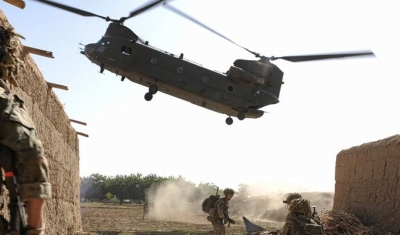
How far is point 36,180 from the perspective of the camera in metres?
1.96

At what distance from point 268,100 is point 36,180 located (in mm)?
14002

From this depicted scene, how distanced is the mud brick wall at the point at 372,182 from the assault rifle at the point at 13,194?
6.35 meters

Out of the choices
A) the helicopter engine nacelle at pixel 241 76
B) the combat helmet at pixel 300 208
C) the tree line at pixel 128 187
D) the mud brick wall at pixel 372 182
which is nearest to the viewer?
the combat helmet at pixel 300 208

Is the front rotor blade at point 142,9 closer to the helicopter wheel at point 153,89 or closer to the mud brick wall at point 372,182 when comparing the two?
the helicopter wheel at point 153,89

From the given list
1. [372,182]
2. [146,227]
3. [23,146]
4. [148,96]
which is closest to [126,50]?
[148,96]

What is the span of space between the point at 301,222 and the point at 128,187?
6089 centimetres

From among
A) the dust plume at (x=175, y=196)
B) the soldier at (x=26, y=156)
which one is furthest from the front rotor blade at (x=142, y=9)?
the dust plume at (x=175, y=196)

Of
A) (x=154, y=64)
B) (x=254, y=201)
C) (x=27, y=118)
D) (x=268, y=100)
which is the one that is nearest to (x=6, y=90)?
(x=27, y=118)

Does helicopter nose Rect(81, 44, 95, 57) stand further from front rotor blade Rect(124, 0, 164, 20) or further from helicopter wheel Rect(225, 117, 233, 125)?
helicopter wheel Rect(225, 117, 233, 125)

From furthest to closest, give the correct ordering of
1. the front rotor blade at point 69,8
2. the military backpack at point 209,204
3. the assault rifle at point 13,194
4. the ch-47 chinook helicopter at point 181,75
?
1. the ch-47 chinook helicopter at point 181,75
2. the front rotor blade at point 69,8
3. the military backpack at point 209,204
4. the assault rifle at point 13,194

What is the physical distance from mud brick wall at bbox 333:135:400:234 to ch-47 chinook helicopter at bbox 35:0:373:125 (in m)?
4.65

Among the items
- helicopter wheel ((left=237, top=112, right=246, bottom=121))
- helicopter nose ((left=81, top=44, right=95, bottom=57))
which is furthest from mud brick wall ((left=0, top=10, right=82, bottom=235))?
helicopter wheel ((left=237, top=112, right=246, bottom=121))

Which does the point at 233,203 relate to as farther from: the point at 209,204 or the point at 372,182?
the point at 372,182

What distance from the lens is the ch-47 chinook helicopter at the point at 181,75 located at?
46.9 ft
